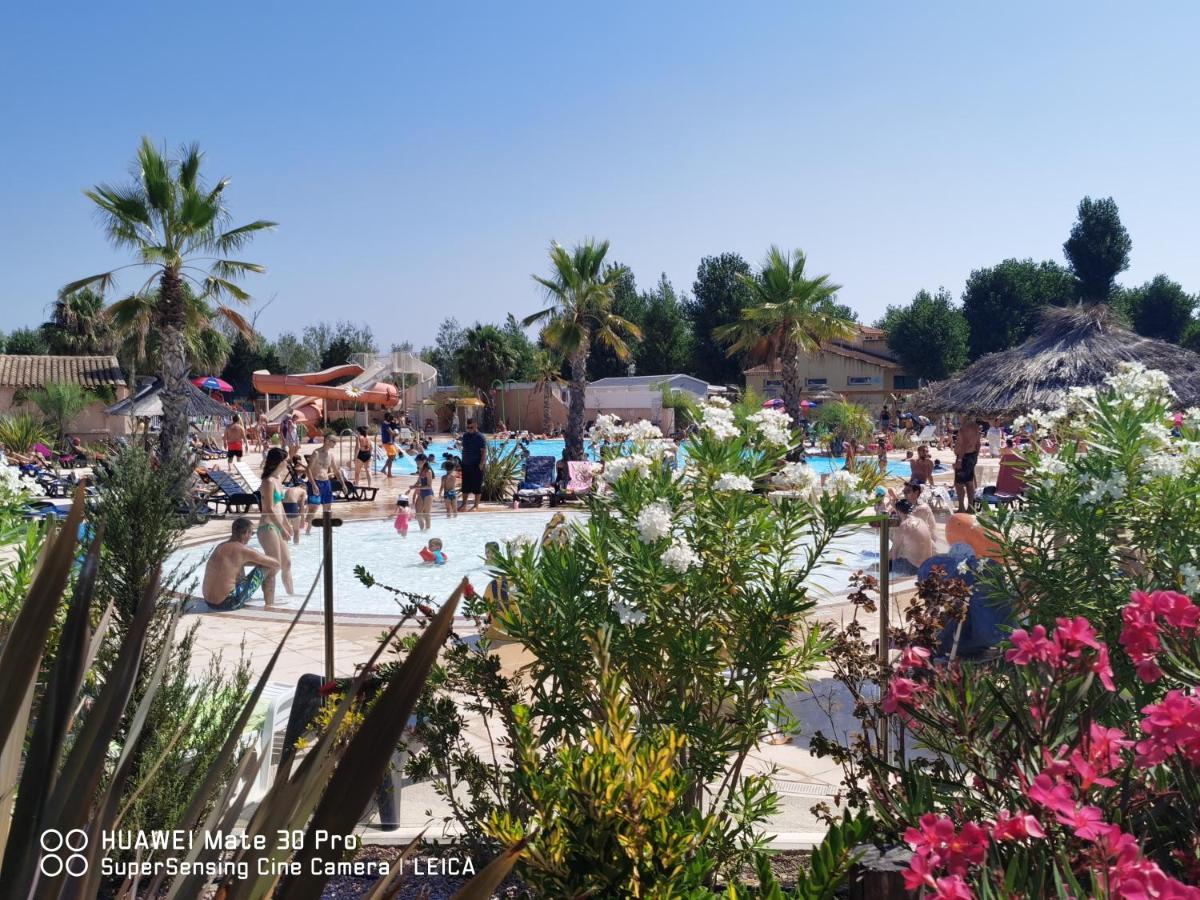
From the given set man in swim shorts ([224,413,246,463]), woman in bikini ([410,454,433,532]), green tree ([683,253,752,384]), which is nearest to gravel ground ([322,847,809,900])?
woman in bikini ([410,454,433,532])

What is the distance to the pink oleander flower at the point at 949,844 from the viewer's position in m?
1.61

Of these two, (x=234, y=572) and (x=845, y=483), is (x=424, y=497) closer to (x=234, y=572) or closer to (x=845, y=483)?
(x=234, y=572)

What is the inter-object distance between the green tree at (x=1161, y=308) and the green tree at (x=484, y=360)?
45.5m

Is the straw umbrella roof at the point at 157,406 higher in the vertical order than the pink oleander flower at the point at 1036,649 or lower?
higher

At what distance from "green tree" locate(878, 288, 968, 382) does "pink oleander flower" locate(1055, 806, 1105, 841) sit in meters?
60.6

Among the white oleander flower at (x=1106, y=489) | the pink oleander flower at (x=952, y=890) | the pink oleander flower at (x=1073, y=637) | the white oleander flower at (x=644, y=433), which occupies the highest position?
the white oleander flower at (x=644, y=433)

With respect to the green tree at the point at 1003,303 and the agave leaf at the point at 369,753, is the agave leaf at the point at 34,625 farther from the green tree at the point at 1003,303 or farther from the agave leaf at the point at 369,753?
the green tree at the point at 1003,303

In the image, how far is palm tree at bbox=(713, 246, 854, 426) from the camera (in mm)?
28969

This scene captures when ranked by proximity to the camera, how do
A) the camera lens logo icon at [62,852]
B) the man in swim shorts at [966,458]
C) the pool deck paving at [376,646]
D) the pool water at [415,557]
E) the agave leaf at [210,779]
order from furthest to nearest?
1. the man in swim shorts at [966,458]
2. the pool water at [415,557]
3. the pool deck paving at [376,646]
4. the agave leaf at [210,779]
5. the camera lens logo icon at [62,852]

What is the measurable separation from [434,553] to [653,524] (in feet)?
35.2

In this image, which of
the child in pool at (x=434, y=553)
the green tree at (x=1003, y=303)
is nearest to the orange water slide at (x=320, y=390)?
the child in pool at (x=434, y=553)

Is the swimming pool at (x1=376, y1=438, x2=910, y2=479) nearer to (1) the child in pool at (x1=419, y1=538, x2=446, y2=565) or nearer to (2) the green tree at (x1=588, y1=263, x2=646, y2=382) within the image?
(1) the child in pool at (x1=419, y1=538, x2=446, y2=565)

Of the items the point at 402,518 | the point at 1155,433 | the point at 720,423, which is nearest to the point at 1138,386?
the point at 1155,433

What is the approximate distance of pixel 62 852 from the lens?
1.17 metres
